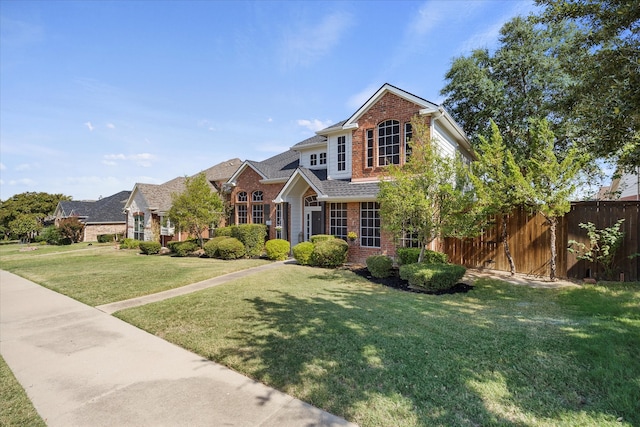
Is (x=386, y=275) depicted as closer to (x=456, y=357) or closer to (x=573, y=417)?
(x=456, y=357)

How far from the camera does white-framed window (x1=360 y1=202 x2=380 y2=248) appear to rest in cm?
1392

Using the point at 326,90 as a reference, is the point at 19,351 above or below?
below

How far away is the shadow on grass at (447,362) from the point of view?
3.32 m

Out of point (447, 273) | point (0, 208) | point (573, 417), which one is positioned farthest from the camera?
point (0, 208)

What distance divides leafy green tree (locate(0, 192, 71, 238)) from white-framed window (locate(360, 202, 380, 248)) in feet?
156

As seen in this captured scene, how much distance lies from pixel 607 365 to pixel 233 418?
4.93 metres

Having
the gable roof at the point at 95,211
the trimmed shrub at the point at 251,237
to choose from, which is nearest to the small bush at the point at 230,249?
the trimmed shrub at the point at 251,237

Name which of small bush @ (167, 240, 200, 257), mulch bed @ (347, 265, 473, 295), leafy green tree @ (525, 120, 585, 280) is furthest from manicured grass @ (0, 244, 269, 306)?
leafy green tree @ (525, 120, 585, 280)

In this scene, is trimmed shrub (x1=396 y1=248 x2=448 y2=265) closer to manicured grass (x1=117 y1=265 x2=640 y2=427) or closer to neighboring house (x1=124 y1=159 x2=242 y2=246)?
manicured grass (x1=117 y1=265 x2=640 y2=427)

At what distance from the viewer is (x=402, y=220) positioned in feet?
32.9

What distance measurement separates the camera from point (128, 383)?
412 cm

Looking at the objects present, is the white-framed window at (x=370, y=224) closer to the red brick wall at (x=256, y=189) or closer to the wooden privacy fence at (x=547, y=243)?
the wooden privacy fence at (x=547, y=243)

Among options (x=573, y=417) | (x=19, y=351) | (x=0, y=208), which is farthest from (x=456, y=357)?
(x=0, y=208)

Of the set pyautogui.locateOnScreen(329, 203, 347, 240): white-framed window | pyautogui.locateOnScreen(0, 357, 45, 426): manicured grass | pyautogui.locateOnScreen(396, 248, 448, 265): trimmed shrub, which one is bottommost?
pyautogui.locateOnScreen(0, 357, 45, 426): manicured grass
